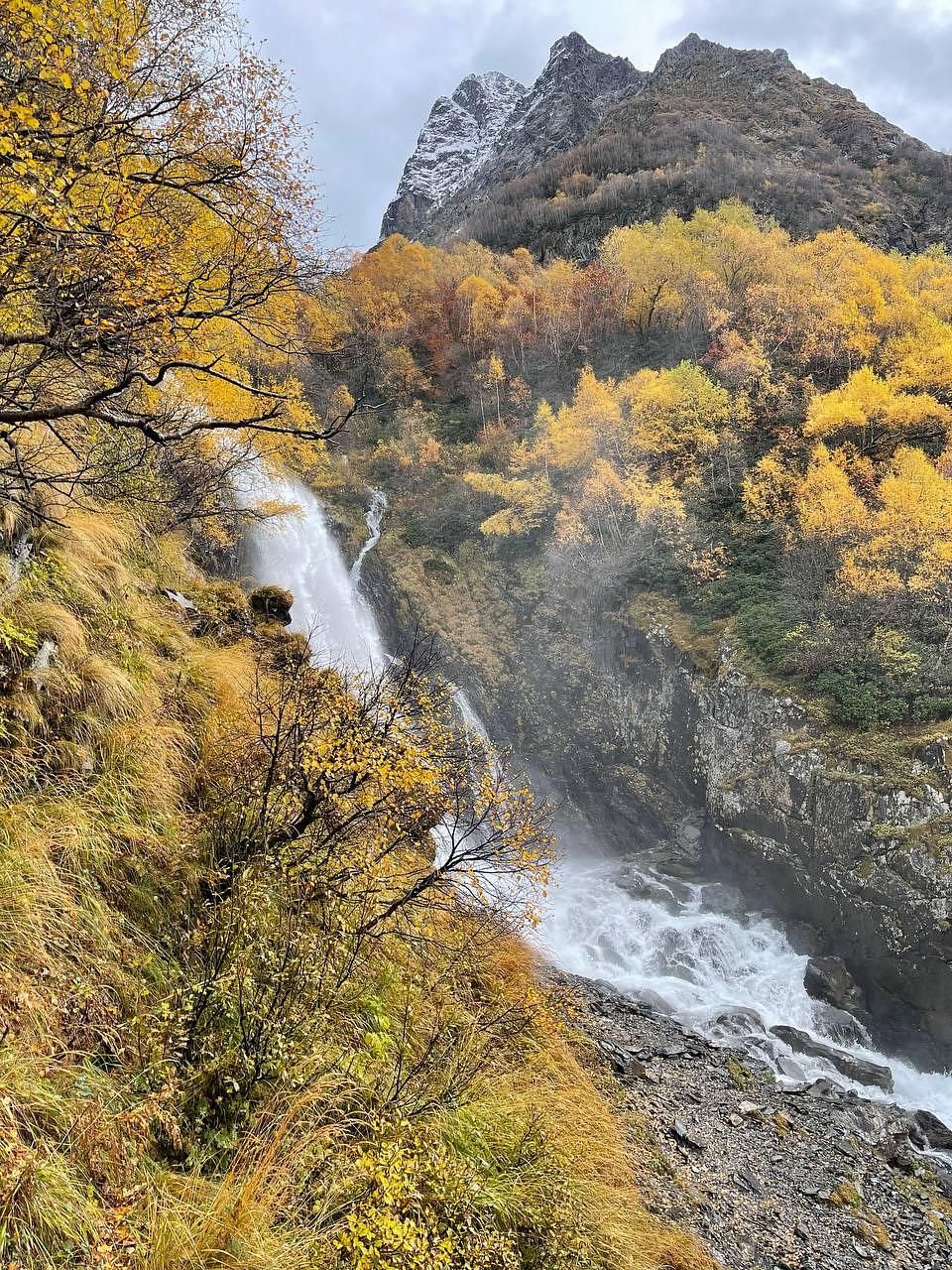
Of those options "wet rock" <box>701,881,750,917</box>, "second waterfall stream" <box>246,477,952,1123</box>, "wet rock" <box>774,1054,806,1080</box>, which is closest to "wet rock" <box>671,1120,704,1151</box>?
"second waterfall stream" <box>246,477,952,1123</box>

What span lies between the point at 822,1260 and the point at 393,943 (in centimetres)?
569

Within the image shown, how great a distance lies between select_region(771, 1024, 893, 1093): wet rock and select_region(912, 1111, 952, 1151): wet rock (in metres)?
0.73

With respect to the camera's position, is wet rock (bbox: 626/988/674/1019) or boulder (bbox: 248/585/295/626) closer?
boulder (bbox: 248/585/295/626)

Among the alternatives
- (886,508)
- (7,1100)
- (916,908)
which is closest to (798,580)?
(886,508)

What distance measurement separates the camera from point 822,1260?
5.75m

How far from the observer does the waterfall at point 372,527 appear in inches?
896

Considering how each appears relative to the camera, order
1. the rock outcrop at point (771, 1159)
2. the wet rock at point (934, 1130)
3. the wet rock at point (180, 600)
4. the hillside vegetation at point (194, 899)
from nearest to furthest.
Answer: the hillside vegetation at point (194, 899) < the rock outcrop at point (771, 1159) < the wet rock at point (180, 600) < the wet rock at point (934, 1130)

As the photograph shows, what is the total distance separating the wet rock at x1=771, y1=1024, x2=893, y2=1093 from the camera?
32.1 feet

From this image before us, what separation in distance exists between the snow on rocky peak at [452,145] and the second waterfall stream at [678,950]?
89483mm

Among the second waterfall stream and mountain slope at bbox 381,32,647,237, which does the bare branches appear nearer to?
the second waterfall stream

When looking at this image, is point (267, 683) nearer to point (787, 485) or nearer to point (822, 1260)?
point (822, 1260)

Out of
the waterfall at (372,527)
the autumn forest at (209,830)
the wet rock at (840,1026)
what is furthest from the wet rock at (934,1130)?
the waterfall at (372,527)

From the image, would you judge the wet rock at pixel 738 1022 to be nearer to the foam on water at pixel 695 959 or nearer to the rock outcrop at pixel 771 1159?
the foam on water at pixel 695 959

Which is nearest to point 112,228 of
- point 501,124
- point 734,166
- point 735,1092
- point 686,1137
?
point 686,1137
